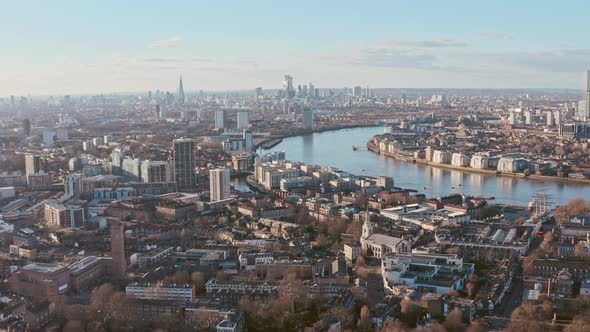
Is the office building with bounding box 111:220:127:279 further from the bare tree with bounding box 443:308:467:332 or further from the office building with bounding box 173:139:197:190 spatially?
the office building with bounding box 173:139:197:190

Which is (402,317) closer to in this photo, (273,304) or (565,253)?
(273,304)

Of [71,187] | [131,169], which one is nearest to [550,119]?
[131,169]

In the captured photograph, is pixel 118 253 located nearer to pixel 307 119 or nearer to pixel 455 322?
pixel 455 322

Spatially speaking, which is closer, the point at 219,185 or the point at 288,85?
the point at 219,185

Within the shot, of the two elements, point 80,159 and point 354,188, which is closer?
point 354,188

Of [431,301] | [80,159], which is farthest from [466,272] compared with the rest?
[80,159]
